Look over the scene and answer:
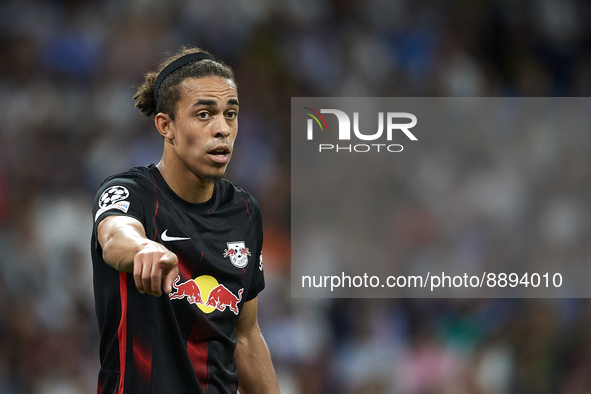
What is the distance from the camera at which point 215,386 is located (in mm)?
2271

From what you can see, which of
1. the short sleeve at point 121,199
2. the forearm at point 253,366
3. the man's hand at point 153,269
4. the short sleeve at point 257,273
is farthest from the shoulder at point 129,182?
the forearm at point 253,366

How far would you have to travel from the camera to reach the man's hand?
4.89 feet

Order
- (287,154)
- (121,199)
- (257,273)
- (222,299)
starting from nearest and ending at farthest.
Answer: (121,199)
(222,299)
(257,273)
(287,154)

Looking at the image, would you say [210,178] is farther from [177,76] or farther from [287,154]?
[287,154]

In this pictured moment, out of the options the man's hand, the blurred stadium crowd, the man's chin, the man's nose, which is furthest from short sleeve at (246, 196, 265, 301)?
the blurred stadium crowd

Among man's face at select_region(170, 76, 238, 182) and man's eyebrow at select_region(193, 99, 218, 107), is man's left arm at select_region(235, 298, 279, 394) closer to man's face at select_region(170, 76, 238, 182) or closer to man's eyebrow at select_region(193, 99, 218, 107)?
man's face at select_region(170, 76, 238, 182)

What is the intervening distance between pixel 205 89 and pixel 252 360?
1.10 meters

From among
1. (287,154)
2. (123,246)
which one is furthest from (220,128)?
(287,154)

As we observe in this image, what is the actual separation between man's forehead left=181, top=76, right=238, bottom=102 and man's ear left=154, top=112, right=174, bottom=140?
0.38ft

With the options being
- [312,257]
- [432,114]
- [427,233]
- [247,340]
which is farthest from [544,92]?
[247,340]

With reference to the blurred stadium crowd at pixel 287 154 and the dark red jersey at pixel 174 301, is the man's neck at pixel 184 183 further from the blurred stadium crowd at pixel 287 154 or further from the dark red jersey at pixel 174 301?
the blurred stadium crowd at pixel 287 154

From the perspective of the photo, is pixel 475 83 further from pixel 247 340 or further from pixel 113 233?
pixel 113 233

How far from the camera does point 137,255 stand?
155 cm

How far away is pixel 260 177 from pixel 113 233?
3.84 m
